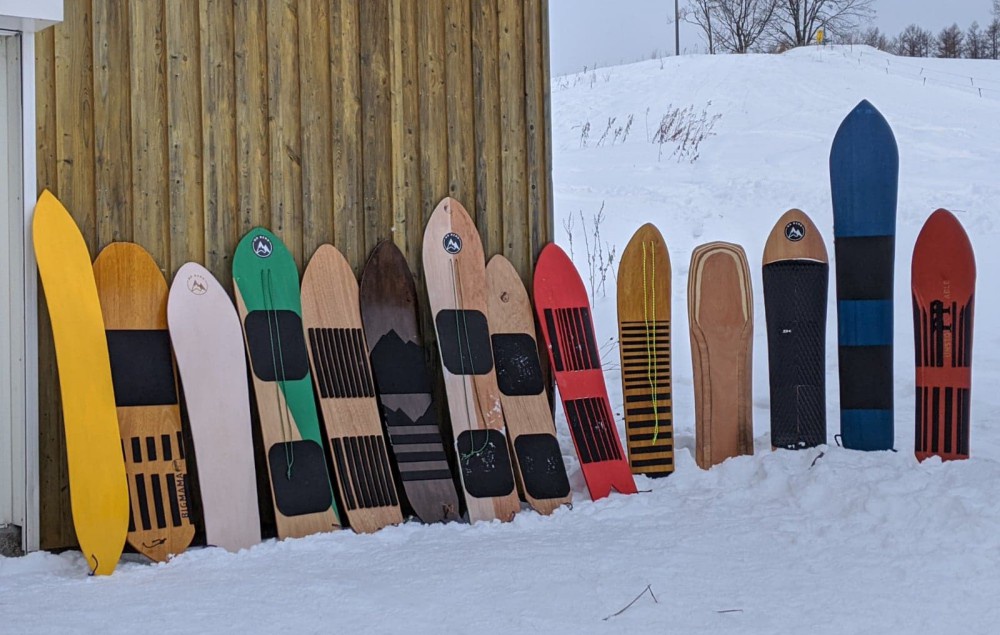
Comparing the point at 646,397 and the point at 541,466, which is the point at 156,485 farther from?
the point at 646,397

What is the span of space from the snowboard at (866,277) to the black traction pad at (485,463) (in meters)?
1.43

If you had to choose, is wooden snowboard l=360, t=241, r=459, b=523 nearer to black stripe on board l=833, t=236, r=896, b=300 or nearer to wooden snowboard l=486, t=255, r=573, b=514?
wooden snowboard l=486, t=255, r=573, b=514

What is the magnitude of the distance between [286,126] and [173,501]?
1.39 m

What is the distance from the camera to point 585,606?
8.66 feet

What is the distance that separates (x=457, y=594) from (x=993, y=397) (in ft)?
11.5

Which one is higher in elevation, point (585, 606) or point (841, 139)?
point (841, 139)

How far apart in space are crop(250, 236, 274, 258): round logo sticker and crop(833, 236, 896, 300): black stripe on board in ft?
7.32

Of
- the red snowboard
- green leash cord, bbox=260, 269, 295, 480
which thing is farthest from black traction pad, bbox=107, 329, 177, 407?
the red snowboard

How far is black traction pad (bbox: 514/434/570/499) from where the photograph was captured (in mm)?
3867

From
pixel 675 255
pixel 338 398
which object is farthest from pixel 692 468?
pixel 675 255

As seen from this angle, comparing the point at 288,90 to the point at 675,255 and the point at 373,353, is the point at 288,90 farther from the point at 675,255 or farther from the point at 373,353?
the point at 675,255

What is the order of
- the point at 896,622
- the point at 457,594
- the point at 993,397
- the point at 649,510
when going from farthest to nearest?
the point at 993,397, the point at 649,510, the point at 457,594, the point at 896,622

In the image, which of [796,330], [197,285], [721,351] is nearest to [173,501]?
[197,285]

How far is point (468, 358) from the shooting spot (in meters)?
3.95
